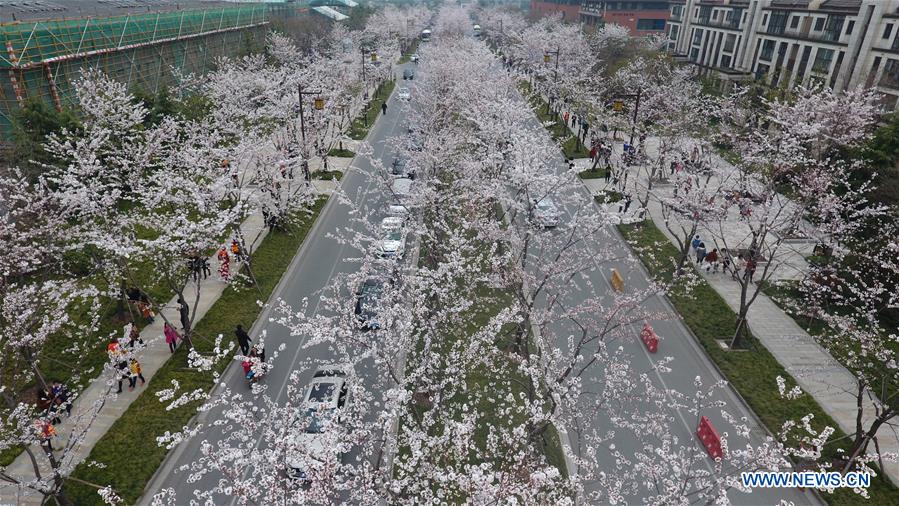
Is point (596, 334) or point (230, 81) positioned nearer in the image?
point (596, 334)

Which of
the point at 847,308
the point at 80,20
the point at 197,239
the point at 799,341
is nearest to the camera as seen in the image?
the point at 197,239

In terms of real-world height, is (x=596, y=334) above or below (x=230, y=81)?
below

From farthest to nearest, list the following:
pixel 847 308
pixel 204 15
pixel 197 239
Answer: pixel 204 15, pixel 847 308, pixel 197 239

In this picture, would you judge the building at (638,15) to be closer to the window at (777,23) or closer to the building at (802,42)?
the building at (802,42)

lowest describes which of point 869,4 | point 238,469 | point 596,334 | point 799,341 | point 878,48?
point 799,341

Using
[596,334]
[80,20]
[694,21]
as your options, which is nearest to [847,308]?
[596,334]

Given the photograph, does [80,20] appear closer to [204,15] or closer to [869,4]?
[204,15]

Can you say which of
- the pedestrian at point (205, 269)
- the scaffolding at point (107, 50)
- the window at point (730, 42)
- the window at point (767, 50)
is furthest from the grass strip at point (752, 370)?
the window at point (730, 42)

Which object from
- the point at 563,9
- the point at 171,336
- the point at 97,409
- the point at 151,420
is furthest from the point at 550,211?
the point at 563,9
